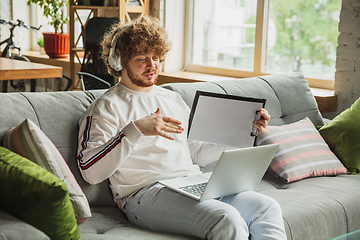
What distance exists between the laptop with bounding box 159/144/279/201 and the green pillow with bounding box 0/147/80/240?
48 cm

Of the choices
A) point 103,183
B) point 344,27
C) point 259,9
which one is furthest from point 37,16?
point 103,183

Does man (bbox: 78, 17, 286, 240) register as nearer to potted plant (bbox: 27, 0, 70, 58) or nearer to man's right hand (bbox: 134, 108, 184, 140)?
man's right hand (bbox: 134, 108, 184, 140)

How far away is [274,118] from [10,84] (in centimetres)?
387

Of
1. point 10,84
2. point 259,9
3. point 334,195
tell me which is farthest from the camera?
point 10,84

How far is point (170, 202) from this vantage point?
1463mm

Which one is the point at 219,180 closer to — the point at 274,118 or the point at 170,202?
the point at 170,202

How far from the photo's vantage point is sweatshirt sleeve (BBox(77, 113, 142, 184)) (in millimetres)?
1454

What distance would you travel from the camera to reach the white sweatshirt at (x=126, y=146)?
4.82 feet

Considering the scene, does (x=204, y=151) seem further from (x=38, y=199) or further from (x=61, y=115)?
(x=38, y=199)

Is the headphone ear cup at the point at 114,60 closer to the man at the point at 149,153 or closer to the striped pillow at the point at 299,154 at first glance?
the man at the point at 149,153

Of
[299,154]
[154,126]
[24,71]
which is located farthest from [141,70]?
[24,71]

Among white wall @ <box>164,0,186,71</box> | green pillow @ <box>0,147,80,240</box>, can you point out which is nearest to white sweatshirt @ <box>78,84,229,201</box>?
green pillow @ <box>0,147,80,240</box>

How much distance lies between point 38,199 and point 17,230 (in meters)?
0.09

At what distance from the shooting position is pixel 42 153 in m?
1.39
